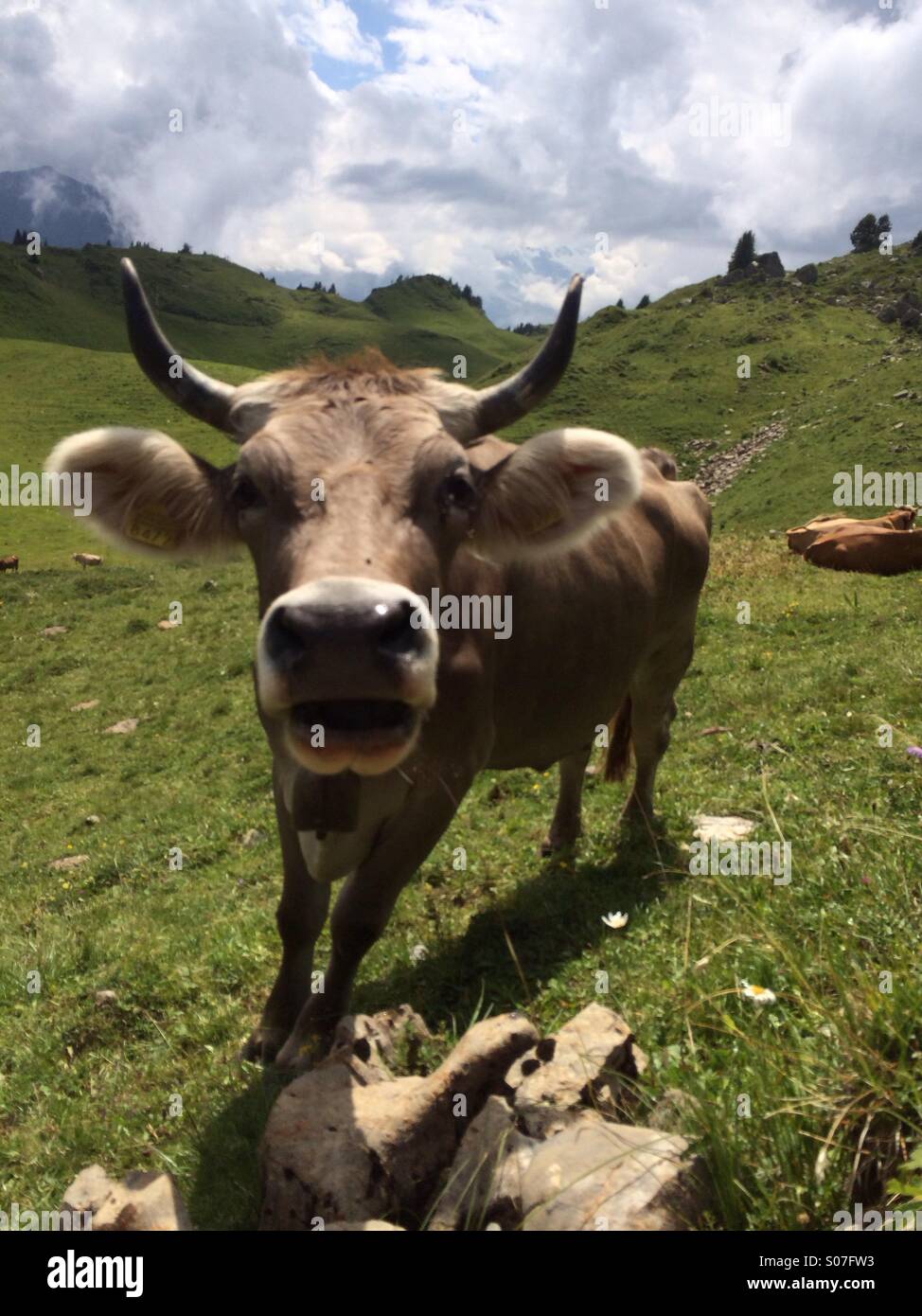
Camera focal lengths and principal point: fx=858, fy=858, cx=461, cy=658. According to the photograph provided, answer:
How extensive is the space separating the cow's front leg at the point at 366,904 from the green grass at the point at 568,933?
353 mm

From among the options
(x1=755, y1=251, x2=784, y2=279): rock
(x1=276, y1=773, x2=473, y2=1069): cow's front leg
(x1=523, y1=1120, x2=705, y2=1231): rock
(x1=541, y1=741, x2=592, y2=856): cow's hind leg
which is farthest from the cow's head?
(x1=755, y1=251, x2=784, y2=279): rock

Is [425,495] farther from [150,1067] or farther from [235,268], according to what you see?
[235,268]

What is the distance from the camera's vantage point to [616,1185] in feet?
7.72

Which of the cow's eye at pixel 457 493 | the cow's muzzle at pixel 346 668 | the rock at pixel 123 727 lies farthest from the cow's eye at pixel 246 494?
the rock at pixel 123 727

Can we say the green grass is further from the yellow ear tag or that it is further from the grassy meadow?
the yellow ear tag

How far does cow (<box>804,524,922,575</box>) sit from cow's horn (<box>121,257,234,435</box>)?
13.6m

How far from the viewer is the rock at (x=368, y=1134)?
2.76m

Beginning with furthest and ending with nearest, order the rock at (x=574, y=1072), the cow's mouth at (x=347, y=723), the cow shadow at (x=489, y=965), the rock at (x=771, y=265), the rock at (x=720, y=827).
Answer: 1. the rock at (x=771, y=265)
2. the rock at (x=720, y=827)
3. the cow shadow at (x=489, y=965)
4. the rock at (x=574, y=1072)
5. the cow's mouth at (x=347, y=723)

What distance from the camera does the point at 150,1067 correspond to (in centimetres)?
462

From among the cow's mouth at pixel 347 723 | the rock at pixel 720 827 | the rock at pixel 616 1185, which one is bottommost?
the rock at pixel 616 1185

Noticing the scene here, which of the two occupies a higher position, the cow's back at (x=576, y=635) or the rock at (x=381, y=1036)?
the cow's back at (x=576, y=635)

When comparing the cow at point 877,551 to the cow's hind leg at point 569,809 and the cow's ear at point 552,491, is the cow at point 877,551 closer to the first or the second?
the cow's hind leg at point 569,809
